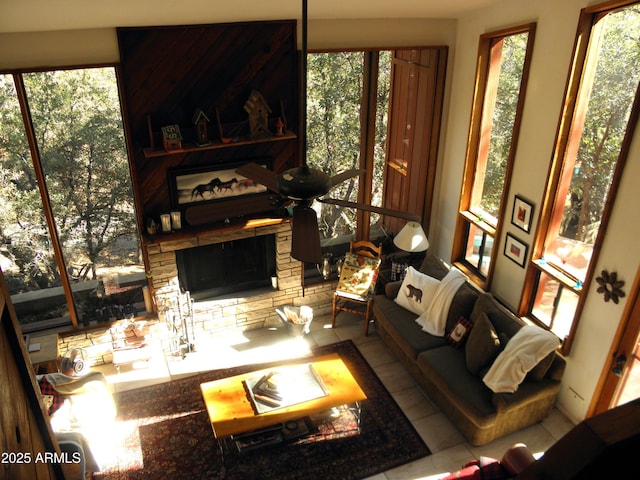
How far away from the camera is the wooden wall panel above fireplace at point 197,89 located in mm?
4645

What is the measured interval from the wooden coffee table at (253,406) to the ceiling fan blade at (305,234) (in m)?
1.97

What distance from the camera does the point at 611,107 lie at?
3.85m

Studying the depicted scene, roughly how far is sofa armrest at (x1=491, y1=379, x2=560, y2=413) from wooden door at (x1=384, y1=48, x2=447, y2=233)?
2.52 meters

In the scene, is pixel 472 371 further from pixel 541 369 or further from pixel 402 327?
pixel 402 327

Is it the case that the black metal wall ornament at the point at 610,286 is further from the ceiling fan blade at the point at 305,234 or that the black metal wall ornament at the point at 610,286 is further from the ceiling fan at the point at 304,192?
the ceiling fan blade at the point at 305,234

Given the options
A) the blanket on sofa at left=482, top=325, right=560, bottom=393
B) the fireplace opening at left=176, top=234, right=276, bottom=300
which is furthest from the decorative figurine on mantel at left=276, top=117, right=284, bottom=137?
the blanket on sofa at left=482, top=325, right=560, bottom=393

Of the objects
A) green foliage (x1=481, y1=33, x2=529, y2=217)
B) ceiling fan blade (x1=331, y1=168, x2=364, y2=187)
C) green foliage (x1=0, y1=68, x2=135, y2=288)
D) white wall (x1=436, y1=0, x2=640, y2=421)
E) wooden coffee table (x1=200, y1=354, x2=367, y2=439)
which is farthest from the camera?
green foliage (x1=481, y1=33, x2=529, y2=217)

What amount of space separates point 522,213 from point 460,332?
1279mm

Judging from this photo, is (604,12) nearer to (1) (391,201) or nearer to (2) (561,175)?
(2) (561,175)

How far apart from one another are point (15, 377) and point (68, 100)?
389 centimetres

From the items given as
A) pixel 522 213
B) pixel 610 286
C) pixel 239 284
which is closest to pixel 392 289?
pixel 522 213

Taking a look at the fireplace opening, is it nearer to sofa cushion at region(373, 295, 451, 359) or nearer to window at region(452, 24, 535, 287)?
sofa cushion at region(373, 295, 451, 359)

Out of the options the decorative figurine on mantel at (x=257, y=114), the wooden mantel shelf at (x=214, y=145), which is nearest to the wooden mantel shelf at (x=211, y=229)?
the wooden mantel shelf at (x=214, y=145)

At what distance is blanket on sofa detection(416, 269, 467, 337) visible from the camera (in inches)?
205
